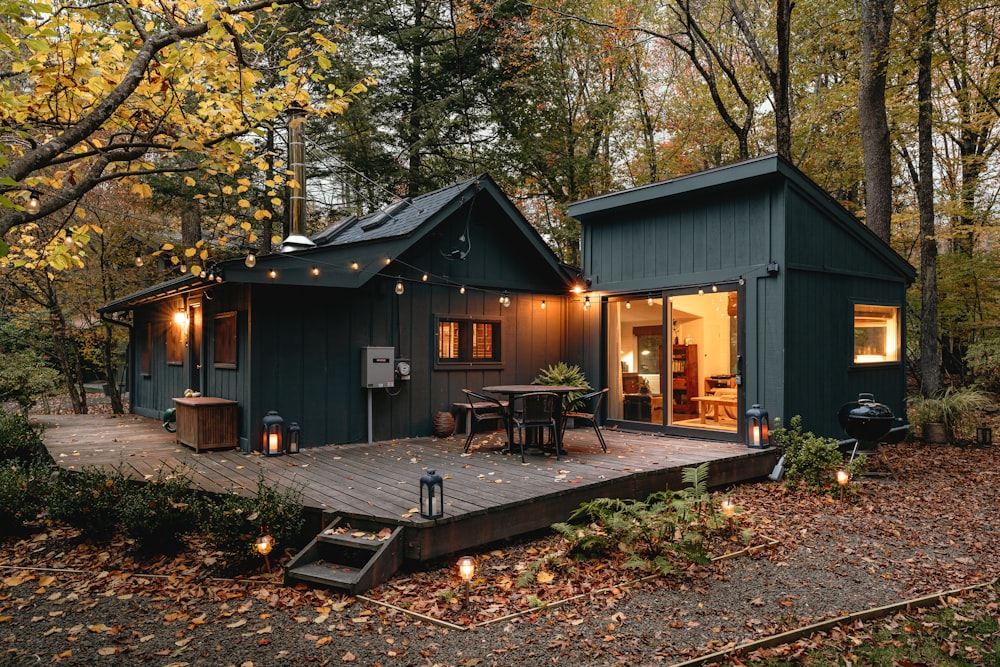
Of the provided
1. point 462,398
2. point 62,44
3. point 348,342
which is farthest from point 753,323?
point 62,44

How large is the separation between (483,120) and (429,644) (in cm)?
1341

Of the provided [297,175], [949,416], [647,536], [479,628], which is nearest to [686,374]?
[949,416]

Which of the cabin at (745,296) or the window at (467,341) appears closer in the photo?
the cabin at (745,296)

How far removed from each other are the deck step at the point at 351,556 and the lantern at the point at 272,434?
106 inches

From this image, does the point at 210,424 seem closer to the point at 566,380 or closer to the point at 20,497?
the point at 20,497

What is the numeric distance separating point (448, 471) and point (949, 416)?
28.7ft

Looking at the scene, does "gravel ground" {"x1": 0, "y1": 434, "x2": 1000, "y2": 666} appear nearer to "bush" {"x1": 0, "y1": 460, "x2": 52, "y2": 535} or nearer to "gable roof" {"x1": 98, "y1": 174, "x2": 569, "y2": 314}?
"bush" {"x1": 0, "y1": 460, "x2": 52, "y2": 535}

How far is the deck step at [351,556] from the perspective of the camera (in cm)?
429

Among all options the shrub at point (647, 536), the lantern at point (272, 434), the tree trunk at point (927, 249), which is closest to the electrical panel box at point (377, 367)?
the lantern at point (272, 434)

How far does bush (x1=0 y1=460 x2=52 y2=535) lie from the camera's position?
213 inches

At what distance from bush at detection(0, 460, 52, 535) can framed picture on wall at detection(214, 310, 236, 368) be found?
2.60 meters

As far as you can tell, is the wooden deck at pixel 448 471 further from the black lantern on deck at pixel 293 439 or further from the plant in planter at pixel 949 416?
the plant in planter at pixel 949 416

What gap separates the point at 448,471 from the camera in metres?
6.46

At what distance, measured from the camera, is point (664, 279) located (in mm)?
9250
